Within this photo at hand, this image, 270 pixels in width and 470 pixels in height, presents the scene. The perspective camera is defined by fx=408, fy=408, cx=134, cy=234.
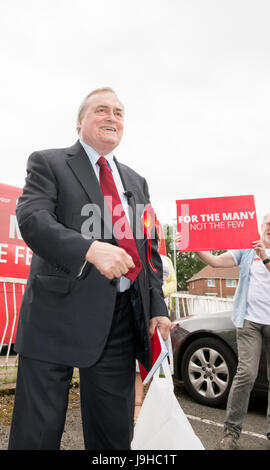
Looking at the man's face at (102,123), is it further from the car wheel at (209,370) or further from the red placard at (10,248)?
the red placard at (10,248)

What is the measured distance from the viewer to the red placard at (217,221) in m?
3.72

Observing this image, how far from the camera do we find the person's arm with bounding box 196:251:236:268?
154 inches

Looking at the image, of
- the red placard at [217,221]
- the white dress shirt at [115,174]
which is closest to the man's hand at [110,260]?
the white dress shirt at [115,174]

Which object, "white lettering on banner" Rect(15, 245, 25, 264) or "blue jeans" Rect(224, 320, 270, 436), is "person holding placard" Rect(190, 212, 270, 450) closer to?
"blue jeans" Rect(224, 320, 270, 436)

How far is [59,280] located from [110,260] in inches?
13.7

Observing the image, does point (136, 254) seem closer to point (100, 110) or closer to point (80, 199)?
point (80, 199)

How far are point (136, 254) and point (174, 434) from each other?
756 mm

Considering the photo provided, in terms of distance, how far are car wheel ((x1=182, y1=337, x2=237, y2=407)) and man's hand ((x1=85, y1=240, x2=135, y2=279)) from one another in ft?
12.1

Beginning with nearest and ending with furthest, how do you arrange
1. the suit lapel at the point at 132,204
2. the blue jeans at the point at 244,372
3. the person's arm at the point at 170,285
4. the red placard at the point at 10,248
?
the suit lapel at the point at 132,204 → the blue jeans at the point at 244,372 → the person's arm at the point at 170,285 → the red placard at the point at 10,248

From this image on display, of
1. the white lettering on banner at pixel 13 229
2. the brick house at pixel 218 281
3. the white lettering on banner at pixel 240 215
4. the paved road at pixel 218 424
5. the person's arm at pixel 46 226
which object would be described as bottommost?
the paved road at pixel 218 424

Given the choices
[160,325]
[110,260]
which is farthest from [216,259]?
[110,260]

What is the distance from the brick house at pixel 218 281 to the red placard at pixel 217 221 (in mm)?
60151

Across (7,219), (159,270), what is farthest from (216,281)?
(159,270)
